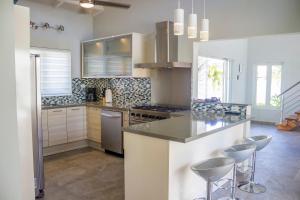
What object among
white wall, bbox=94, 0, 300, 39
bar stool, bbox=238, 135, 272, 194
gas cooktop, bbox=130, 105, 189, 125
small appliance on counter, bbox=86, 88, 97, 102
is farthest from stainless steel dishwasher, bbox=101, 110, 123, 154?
bar stool, bbox=238, 135, 272, 194

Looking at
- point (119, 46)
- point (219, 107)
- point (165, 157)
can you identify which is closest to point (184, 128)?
point (165, 157)

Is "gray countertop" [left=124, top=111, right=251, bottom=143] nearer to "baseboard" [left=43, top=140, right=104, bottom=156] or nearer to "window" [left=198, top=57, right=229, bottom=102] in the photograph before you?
"baseboard" [left=43, top=140, right=104, bottom=156]

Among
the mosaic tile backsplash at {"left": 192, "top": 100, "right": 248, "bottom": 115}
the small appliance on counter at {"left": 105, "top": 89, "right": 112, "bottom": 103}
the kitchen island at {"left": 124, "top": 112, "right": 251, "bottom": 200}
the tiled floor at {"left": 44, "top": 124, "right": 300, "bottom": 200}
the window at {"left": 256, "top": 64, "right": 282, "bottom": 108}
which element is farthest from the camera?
the window at {"left": 256, "top": 64, "right": 282, "bottom": 108}

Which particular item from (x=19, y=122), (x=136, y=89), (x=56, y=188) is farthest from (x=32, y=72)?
(x=136, y=89)

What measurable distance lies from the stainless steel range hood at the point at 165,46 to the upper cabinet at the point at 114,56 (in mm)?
208

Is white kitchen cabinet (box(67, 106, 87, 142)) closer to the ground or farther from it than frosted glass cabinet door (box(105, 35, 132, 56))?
closer to the ground

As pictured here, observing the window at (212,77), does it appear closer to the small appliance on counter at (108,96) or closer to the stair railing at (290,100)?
the stair railing at (290,100)

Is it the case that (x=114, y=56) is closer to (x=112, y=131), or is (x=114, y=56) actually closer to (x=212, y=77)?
(x=112, y=131)

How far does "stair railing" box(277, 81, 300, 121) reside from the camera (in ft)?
27.0

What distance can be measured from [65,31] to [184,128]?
397 cm

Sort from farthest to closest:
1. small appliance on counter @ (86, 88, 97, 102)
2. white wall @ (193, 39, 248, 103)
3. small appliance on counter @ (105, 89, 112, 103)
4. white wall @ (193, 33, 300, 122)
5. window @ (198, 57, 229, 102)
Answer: white wall @ (193, 39, 248, 103) < white wall @ (193, 33, 300, 122) < window @ (198, 57, 229, 102) < small appliance on counter @ (86, 88, 97, 102) < small appliance on counter @ (105, 89, 112, 103)

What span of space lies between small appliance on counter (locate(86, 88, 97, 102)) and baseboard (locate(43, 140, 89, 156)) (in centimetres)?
95

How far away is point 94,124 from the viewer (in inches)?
214

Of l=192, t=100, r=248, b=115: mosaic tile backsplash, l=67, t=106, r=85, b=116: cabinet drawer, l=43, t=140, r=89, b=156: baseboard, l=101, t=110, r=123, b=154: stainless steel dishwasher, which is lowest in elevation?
l=43, t=140, r=89, b=156: baseboard
